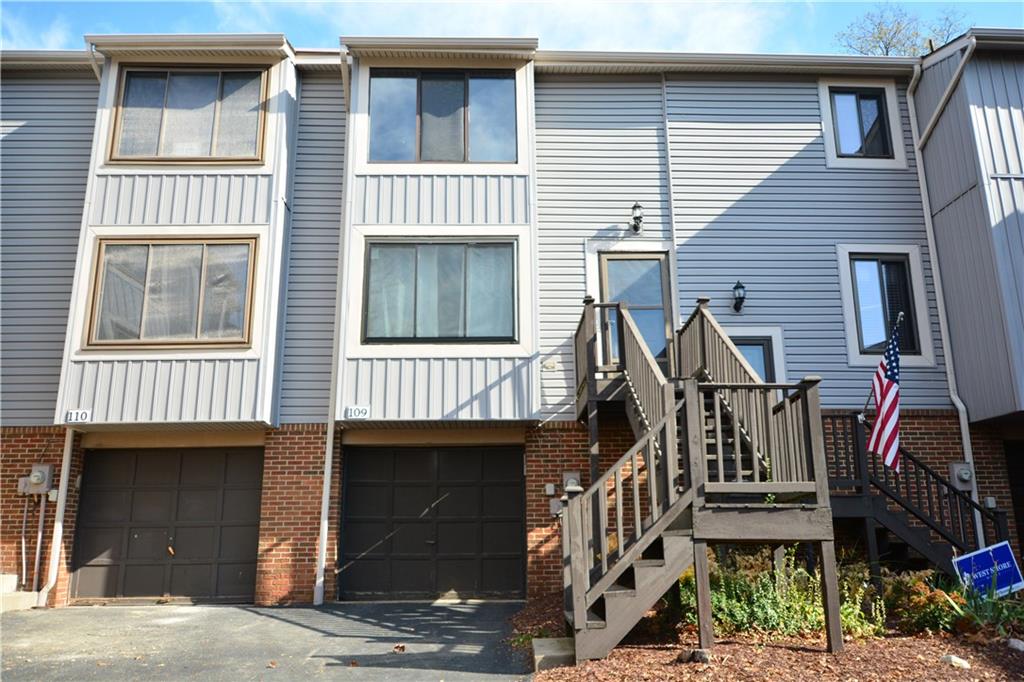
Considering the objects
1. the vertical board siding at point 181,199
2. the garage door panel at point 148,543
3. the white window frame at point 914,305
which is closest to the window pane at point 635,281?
the white window frame at point 914,305

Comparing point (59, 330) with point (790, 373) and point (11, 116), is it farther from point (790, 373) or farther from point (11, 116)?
point (790, 373)

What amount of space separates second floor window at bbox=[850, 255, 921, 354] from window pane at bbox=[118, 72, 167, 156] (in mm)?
10276

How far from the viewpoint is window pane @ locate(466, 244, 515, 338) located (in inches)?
417

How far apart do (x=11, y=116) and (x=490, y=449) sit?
8.75m

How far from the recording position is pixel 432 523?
10891mm

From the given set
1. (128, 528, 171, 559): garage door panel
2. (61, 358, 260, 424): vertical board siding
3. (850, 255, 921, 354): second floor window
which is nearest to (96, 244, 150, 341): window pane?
(61, 358, 260, 424): vertical board siding

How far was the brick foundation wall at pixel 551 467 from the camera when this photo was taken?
10430 mm

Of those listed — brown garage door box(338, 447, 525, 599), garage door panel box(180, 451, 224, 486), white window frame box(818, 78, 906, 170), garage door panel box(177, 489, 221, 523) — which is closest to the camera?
brown garage door box(338, 447, 525, 599)

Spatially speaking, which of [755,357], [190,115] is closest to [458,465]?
[755,357]

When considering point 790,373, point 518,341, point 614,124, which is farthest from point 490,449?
point 614,124

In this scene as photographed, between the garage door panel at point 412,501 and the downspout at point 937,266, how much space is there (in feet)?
23.6

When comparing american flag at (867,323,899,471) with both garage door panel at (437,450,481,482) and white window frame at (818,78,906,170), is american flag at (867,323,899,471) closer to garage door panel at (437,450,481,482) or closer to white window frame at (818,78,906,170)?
white window frame at (818,78,906,170)

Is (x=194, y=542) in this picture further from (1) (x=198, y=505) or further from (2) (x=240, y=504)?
(2) (x=240, y=504)

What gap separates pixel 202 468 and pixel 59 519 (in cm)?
185
